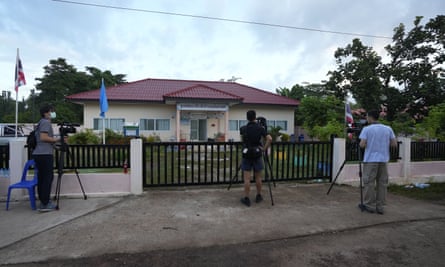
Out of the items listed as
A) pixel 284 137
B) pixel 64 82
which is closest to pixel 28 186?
pixel 284 137

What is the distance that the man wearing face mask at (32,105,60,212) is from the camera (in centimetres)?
354

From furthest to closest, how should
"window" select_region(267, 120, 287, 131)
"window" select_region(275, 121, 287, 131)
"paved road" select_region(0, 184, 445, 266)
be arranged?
1. "window" select_region(275, 121, 287, 131)
2. "window" select_region(267, 120, 287, 131)
3. "paved road" select_region(0, 184, 445, 266)

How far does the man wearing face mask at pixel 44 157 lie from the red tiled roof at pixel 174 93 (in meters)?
10.7

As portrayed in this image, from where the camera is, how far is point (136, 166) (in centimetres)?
444

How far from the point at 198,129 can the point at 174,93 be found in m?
3.06

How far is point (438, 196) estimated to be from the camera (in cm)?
499

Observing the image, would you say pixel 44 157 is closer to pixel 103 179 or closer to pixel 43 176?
pixel 43 176

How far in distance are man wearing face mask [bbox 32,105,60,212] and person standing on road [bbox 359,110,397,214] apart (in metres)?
4.92

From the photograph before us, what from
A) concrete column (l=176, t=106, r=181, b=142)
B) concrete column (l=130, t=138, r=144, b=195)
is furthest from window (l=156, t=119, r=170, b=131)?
concrete column (l=130, t=138, r=144, b=195)

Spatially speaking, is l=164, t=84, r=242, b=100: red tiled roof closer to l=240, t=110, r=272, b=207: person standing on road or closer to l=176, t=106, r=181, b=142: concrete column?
l=176, t=106, r=181, b=142: concrete column

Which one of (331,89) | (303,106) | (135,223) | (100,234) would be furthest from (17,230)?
(331,89)

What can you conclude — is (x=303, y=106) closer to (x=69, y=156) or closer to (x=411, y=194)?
(x=411, y=194)

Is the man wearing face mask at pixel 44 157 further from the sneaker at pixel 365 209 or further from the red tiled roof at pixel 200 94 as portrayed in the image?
the red tiled roof at pixel 200 94

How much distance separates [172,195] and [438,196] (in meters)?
5.54
